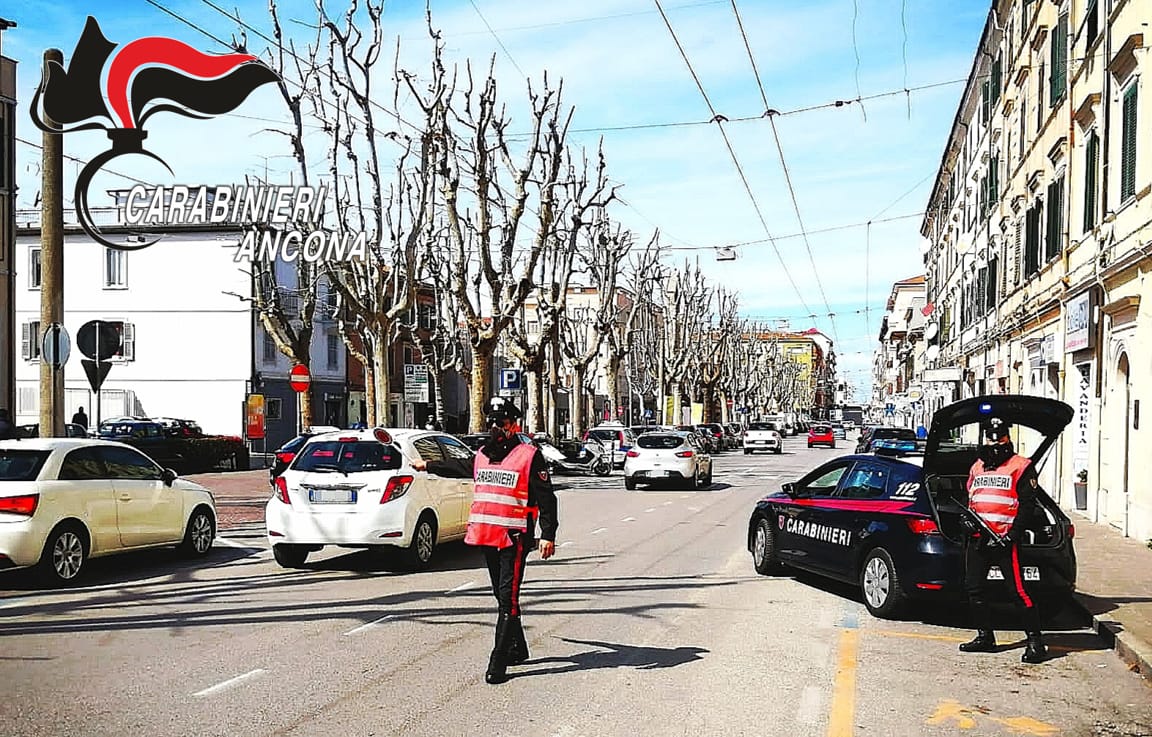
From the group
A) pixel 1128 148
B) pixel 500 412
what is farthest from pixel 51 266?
pixel 1128 148

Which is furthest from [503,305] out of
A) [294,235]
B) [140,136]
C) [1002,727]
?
[1002,727]

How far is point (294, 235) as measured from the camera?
1331 inches

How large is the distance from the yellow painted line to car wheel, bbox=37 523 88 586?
749cm

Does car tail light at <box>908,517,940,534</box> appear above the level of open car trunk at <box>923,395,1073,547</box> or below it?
below

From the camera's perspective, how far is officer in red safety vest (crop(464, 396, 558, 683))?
300 inches

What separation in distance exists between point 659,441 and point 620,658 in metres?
21.5

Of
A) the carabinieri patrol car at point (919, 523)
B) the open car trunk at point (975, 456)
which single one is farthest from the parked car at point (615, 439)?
the open car trunk at point (975, 456)

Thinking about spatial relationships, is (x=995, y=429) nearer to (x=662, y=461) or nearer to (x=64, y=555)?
(x=64, y=555)

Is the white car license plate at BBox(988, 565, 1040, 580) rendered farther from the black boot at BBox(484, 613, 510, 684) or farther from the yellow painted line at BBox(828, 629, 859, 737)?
the black boot at BBox(484, 613, 510, 684)

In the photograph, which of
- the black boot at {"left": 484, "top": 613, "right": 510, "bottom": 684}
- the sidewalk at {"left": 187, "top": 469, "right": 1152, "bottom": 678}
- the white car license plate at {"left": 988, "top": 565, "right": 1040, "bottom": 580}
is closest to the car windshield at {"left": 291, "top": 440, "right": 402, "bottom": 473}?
the black boot at {"left": 484, "top": 613, "right": 510, "bottom": 684}

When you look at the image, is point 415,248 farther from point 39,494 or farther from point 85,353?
point 39,494

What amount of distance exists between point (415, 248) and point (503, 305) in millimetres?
3141

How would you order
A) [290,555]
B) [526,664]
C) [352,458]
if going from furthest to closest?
[290,555]
[352,458]
[526,664]

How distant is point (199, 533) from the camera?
46.9 ft
